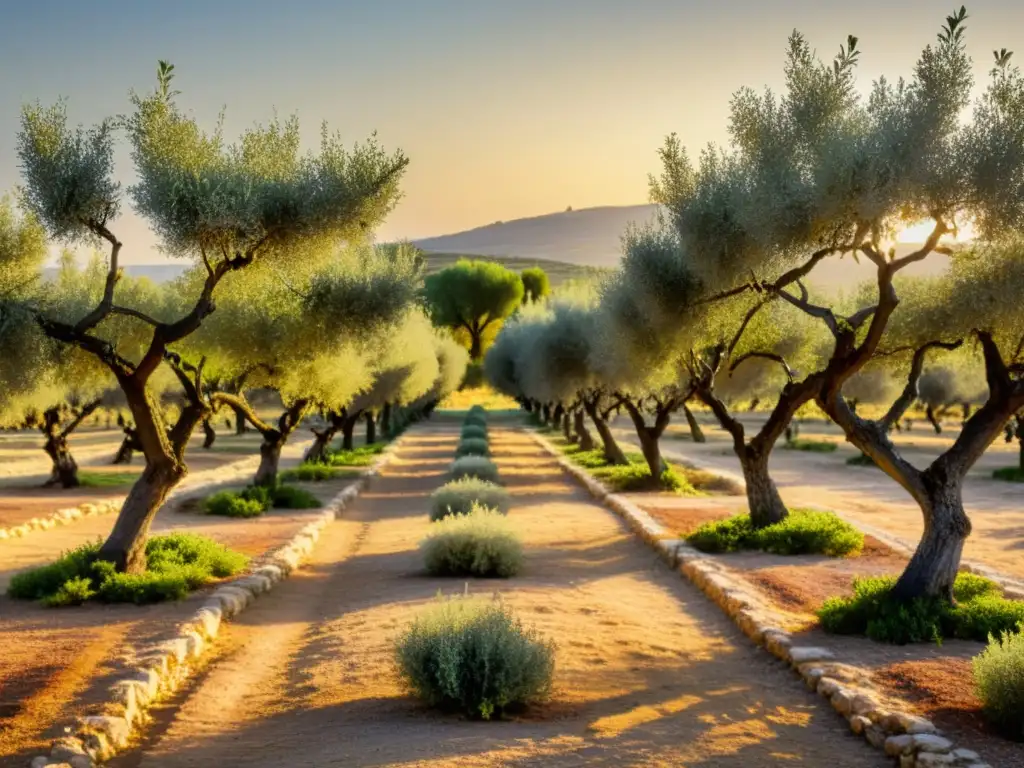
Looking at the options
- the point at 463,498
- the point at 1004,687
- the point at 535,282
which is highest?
the point at 535,282

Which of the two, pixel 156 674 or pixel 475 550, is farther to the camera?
pixel 475 550

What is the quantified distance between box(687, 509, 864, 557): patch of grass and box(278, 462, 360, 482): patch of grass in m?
16.2

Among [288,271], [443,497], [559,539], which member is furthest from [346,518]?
[288,271]

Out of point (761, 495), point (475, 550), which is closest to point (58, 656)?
point (475, 550)

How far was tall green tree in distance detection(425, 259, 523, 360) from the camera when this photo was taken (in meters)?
115

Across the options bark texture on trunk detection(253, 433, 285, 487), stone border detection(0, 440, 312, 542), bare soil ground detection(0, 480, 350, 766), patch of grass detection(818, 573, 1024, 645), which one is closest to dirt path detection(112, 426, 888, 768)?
bare soil ground detection(0, 480, 350, 766)

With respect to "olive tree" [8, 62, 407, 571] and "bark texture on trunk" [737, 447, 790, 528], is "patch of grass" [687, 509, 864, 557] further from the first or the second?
"olive tree" [8, 62, 407, 571]

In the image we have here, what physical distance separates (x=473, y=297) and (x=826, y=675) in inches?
4203

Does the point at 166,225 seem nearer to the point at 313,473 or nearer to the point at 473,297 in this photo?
the point at 313,473

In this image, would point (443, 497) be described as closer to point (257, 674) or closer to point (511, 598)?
point (511, 598)

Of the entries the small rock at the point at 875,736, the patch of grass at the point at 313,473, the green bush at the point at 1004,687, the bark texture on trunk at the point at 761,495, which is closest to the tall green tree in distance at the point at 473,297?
the patch of grass at the point at 313,473

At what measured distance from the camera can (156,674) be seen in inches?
361

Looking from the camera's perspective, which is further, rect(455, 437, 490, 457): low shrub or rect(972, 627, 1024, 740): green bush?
rect(455, 437, 490, 457): low shrub

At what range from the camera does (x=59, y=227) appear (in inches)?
495
